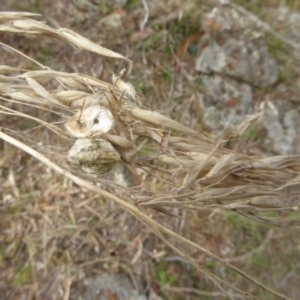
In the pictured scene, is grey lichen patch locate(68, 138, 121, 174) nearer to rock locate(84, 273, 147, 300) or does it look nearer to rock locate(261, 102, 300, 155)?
rock locate(84, 273, 147, 300)

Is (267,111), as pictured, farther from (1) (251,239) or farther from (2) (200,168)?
(2) (200,168)

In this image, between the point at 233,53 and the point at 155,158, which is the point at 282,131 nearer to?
the point at 233,53

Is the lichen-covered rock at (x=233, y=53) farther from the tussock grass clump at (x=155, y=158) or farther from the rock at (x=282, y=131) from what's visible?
the tussock grass clump at (x=155, y=158)

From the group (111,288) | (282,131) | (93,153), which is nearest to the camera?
(93,153)

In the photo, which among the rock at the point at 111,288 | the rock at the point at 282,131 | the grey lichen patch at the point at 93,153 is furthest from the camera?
the rock at the point at 282,131

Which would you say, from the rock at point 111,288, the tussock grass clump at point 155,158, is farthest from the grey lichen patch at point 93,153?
the rock at point 111,288

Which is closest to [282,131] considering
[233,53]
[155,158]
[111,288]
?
[233,53]

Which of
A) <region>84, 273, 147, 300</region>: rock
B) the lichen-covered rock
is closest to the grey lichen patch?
<region>84, 273, 147, 300</region>: rock

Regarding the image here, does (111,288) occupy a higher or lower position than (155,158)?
lower
